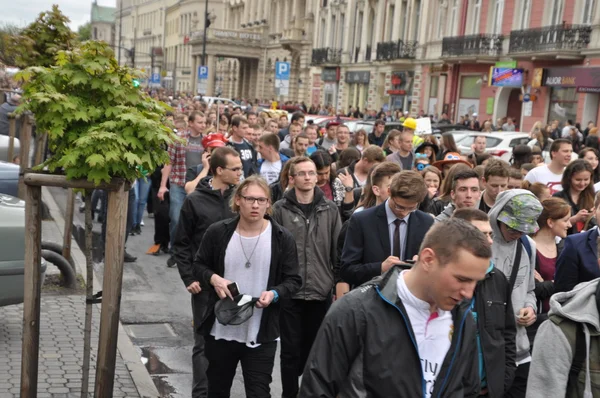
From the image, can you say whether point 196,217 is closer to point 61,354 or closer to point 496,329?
point 61,354

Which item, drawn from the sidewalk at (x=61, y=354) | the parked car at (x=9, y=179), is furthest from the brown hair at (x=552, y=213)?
the parked car at (x=9, y=179)

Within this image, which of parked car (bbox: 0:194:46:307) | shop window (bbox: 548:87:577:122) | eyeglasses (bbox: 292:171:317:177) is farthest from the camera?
shop window (bbox: 548:87:577:122)

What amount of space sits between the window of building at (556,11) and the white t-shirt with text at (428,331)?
33.0 metres

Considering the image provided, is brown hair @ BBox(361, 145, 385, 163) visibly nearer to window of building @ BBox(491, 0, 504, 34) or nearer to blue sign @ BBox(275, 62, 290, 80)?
blue sign @ BBox(275, 62, 290, 80)

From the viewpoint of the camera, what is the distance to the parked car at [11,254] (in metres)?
6.78

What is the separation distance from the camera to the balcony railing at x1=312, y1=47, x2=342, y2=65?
56875 millimetres

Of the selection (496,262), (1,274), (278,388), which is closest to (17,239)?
(1,274)

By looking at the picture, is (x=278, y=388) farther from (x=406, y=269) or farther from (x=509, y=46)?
(x=509, y=46)

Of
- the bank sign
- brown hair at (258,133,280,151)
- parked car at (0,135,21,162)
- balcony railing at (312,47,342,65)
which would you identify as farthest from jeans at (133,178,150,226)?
balcony railing at (312,47,342,65)

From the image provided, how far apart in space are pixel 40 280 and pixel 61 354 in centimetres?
174

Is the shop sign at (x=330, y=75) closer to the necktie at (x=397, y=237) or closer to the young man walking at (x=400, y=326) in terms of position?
the necktie at (x=397, y=237)

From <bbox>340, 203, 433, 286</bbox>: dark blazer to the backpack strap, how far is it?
2.22 m

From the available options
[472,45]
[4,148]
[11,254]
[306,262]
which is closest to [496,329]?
[306,262]

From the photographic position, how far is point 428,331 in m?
3.14
